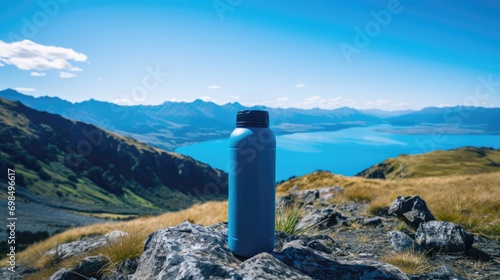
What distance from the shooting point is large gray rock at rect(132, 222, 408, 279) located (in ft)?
7.35

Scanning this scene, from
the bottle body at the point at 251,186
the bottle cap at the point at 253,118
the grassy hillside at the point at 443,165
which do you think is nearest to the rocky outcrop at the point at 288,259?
the bottle body at the point at 251,186

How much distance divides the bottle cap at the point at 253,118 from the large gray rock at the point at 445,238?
3.95 m

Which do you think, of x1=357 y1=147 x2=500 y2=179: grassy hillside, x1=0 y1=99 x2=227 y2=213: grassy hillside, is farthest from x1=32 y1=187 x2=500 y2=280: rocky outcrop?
x1=0 y1=99 x2=227 y2=213: grassy hillside

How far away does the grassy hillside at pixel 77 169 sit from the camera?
13450 centimetres

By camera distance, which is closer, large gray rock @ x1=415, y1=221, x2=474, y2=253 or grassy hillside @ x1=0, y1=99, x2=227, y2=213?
large gray rock @ x1=415, y1=221, x2=474, y2=253

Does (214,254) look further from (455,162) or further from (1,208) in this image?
(455,162)

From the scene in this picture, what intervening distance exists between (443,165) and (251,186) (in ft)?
468

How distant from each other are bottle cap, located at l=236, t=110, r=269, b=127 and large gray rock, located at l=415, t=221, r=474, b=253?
12.9 feet

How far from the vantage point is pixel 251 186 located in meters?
2.97

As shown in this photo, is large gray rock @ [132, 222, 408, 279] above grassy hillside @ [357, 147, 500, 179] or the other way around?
above

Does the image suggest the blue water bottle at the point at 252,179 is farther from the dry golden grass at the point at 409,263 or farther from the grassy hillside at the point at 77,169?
the grassy hillside at the point at 77,169

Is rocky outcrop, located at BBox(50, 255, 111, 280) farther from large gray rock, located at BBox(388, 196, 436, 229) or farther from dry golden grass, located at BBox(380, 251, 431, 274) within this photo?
large gray rock, located at BBox(388, 196, 436, 229)

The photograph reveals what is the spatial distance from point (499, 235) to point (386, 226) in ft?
6.61

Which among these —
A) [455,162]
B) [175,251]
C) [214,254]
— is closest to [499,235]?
[214,254]
